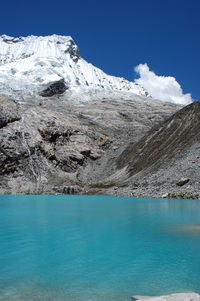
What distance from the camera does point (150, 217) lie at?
3953 cm

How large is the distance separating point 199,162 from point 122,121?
251ft

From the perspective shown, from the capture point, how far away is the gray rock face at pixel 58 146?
108125 millimetres

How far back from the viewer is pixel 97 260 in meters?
20.1

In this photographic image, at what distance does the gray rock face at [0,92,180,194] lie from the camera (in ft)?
355

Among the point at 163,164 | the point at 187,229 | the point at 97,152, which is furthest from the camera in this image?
the point at 97,152

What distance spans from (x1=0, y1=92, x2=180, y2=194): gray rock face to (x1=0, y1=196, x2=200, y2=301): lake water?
5814cm

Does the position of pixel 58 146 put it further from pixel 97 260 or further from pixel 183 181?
pixel 97 260

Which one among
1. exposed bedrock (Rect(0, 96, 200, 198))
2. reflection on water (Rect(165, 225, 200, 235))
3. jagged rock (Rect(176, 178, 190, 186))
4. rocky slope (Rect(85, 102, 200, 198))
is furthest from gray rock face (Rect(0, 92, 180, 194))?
reflection on water (Rect(165, 225, 200, 235))

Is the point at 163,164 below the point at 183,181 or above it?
above

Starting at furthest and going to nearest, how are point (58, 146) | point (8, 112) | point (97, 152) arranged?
point (8, 112) → point (97, 152) → point (58, 146)

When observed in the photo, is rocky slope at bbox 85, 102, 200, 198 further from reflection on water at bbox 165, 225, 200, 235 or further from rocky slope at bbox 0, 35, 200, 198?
reflection on water at bbox 165, 225, 200, 235

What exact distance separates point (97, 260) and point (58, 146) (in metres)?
104

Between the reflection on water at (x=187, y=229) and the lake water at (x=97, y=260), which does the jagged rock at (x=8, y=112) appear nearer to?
the lake water at (x=97, y=260)

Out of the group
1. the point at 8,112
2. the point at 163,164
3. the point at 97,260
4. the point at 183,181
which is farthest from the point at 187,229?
the point at 8,112
